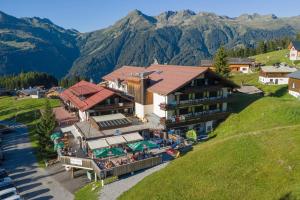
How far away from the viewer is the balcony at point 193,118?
4894 centimetres

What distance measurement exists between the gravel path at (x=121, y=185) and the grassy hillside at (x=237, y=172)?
1616mm

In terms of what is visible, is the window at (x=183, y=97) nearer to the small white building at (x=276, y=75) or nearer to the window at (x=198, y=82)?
the window at (x=198, y=82)

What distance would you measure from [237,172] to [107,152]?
17185 millimetres

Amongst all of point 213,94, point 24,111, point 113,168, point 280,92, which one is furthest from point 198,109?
point 24,111

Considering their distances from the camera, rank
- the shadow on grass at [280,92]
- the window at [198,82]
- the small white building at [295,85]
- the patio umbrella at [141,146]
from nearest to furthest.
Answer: the patio umbrella at [141,146] < the window at [198,82] < the small white building at [295,85] < the shadow on grass at [280,92]

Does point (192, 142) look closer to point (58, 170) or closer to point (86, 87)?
point (58, 170)

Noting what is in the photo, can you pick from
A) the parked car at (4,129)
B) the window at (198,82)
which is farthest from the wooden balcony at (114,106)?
the parked car at (4,129)

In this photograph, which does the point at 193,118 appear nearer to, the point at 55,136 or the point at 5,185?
the point at 55,136

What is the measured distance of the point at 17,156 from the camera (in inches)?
2108

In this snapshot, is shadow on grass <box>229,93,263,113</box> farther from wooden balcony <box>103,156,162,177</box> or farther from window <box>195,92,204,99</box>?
wooden balcony <box>103,156,162,177</box>

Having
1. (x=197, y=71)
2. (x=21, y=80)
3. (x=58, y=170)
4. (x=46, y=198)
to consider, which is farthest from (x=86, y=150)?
(x=21, y=80)

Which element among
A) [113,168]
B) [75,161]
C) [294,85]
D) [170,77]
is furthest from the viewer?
[294,85]

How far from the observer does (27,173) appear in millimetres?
44812

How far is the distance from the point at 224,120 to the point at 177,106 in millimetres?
10428
